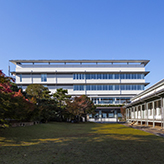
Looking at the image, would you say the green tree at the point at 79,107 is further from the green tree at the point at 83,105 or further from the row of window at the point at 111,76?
the row of window at the point at 111,76

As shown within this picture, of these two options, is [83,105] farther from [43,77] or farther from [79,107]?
[43,77]

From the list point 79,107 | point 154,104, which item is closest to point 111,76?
point 79,107

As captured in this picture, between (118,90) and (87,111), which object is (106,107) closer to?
(118,90)

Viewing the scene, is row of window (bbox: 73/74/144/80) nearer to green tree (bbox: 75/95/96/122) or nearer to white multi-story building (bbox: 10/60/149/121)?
white multi-story building (bbox: 10/60/149/121)

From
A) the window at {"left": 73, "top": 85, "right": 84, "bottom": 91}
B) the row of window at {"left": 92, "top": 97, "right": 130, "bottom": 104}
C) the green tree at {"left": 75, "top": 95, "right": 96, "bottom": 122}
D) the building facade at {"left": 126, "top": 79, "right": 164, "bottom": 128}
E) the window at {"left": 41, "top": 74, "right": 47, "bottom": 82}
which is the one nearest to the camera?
the building facade at {"left": 126, "top": 79, "right": 164, "bottom": 128}

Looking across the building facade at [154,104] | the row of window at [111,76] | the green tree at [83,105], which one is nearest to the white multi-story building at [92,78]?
the row of window at [111,76]

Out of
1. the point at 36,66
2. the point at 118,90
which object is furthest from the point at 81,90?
the point at 36,66

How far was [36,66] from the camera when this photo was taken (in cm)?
6122

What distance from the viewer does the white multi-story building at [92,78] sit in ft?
194

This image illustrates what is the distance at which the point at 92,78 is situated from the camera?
59656 millimetres

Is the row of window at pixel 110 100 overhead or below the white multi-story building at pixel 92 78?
below

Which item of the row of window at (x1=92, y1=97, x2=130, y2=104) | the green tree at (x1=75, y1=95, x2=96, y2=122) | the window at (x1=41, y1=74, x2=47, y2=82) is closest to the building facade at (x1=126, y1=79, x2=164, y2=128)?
the green tree at (x1=75, y1=95, x2=96, y2=122)

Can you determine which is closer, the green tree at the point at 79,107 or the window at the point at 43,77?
the green tree at the point at 79,107

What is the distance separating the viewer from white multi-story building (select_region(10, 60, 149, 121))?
59156 mm
